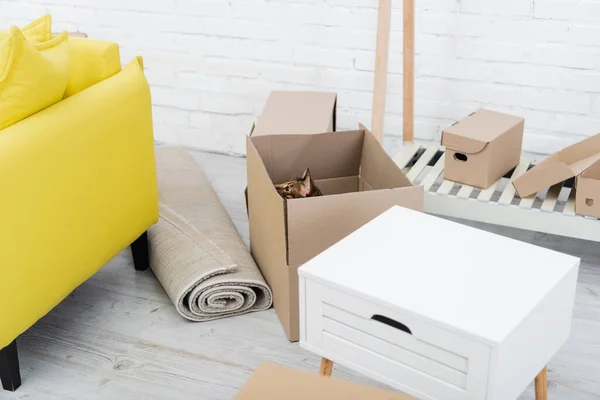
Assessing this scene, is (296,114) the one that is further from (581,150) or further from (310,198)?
(581,150)

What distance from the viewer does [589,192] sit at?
2.14 m

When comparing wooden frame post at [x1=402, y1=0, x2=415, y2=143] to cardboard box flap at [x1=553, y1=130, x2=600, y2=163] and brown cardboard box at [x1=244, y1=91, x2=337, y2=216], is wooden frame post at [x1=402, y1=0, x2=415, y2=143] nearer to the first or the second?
brown cardboard box at [x1=244, y1=91, x2=337, y2=216]

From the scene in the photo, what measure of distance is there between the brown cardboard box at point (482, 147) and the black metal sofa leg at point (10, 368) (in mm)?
1300

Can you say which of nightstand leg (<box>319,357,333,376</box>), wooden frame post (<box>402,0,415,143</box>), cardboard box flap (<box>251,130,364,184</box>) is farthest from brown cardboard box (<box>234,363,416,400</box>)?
wooden frame post (<box>402,0,415,143</box>)

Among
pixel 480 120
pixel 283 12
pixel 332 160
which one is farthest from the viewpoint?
pixel 283 12

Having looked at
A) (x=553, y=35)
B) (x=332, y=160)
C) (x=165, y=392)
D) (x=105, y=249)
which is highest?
(x=553, y=35)

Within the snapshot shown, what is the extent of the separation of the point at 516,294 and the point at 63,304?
4.25ft

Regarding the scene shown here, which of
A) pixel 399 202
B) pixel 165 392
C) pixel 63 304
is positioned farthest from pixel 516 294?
pixel 63 304

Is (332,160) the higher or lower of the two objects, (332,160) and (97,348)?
the higher

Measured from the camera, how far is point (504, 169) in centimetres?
240

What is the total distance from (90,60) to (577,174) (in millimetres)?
1321

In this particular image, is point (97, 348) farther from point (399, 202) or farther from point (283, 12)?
point (283, 12)

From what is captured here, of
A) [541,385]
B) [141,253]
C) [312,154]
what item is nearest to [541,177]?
[312,154]

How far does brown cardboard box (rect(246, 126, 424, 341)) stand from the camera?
5.77 feet
